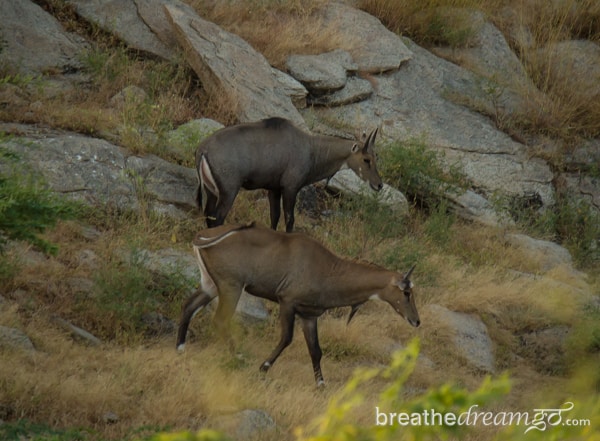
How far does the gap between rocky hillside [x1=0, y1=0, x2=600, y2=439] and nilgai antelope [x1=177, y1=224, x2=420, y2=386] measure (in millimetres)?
532

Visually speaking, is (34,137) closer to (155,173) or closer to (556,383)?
(155,173)

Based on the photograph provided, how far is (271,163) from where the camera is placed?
14.0 meters

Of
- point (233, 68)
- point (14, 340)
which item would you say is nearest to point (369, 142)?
point (233, 68)

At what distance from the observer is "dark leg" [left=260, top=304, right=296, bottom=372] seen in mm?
10758

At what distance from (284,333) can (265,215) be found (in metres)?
4.84

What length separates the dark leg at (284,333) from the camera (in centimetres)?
1076

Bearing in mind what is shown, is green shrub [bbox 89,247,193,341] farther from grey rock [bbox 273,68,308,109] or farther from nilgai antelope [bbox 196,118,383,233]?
grey rock [bbox 273,68,308,109]

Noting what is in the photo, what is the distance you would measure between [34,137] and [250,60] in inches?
182

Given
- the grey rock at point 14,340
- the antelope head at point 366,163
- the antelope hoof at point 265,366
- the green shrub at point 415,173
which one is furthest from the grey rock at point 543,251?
the grey rock at point 14,340

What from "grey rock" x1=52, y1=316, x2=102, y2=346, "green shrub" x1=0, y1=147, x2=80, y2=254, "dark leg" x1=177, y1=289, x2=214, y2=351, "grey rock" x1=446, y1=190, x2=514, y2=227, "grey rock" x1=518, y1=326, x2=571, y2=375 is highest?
"green shrub" x1=0, y1=147, x2=80, y2=254

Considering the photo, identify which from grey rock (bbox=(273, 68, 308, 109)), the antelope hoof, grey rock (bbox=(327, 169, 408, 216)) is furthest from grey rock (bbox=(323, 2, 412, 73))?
the antelope hoof

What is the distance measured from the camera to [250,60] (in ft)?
57.7

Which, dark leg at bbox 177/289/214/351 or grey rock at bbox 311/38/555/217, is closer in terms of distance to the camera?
dark leg at bbox 177/289/214/351

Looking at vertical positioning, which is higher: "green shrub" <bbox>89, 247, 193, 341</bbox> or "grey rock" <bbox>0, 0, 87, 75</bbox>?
"grey rock" <bbox>0, 0, 87, 75</bbox>
